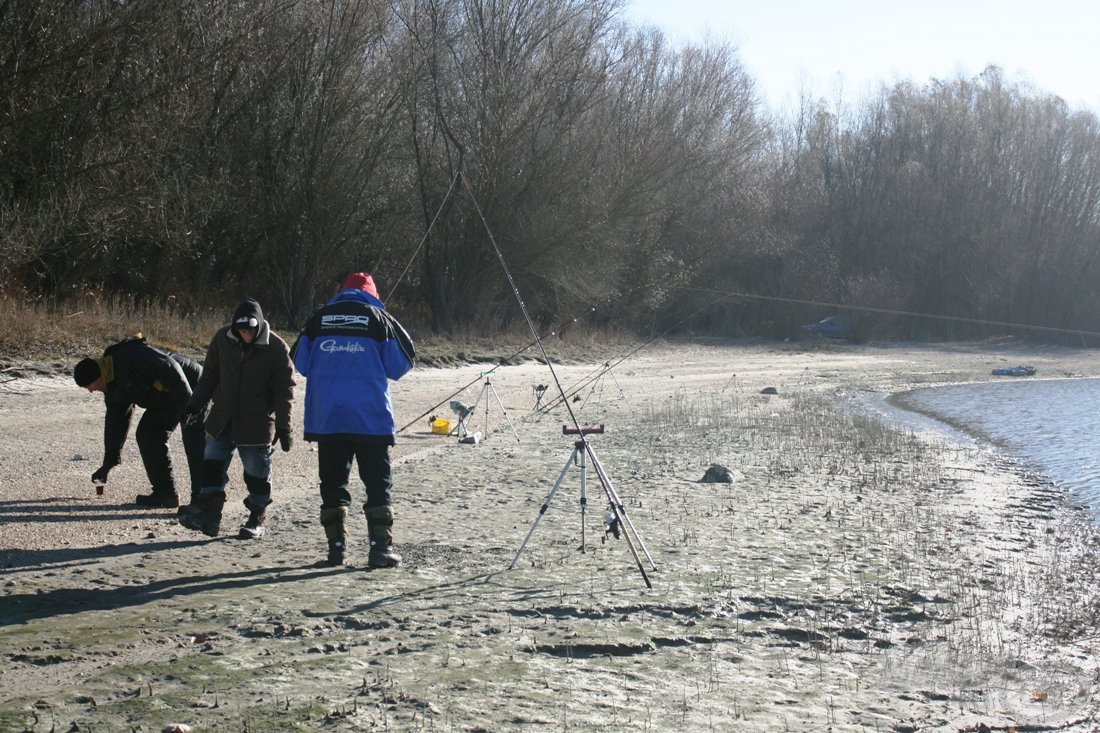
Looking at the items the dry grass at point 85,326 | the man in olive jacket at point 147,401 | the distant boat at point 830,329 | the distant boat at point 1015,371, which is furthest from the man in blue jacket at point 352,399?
the distant boat at point 830,329

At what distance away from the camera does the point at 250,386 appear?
7859 mm

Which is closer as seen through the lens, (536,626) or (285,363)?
(536,626)

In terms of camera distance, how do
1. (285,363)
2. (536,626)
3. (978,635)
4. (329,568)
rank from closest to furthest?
(536,626) → (978,635) → (329,568) → (285,363)

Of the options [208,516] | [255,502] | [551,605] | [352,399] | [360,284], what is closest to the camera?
[551,605]

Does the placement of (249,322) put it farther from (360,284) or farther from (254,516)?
(254,516)

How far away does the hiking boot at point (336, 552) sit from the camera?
731 centimetres

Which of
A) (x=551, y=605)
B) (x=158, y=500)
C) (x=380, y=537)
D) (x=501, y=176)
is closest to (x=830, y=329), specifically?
(x=501, y=176)

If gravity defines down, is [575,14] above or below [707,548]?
above

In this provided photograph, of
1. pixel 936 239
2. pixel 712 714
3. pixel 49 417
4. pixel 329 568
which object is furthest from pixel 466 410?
pixel 936 239

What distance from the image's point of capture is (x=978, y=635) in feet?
21.9

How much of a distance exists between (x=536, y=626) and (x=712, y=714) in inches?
53.3

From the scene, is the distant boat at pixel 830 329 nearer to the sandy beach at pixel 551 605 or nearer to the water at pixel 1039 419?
the water at pixel 1039 419

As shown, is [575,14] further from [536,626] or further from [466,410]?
[536,626]

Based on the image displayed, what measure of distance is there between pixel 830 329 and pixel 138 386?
40.5 m
